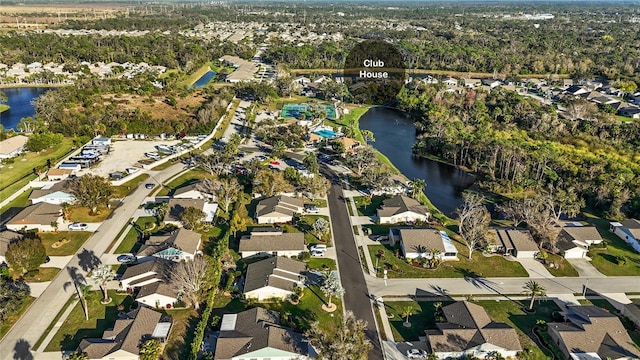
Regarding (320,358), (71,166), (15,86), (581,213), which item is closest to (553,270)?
(581,213)

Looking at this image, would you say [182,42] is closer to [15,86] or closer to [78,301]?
[15,86]

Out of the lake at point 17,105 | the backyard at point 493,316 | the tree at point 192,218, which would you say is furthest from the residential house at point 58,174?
the backyard at point 493,316

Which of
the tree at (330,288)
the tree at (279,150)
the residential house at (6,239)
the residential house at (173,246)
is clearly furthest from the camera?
the tree at (279,150)

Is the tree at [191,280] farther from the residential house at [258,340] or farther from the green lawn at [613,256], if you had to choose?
the green lawn at [613,256]

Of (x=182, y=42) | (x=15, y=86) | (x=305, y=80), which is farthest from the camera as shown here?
(x=182, y=42)

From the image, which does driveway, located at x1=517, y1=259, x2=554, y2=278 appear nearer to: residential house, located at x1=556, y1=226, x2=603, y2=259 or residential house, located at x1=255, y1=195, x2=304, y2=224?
residential house, located at x1=556, y1=226, x2=603, y2=259

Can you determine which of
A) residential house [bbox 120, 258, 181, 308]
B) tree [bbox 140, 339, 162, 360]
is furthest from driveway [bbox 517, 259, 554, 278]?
tree [bbox 140, 339, 162, 360]

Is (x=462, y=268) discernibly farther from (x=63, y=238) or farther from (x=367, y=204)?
(x=63, y=238)
